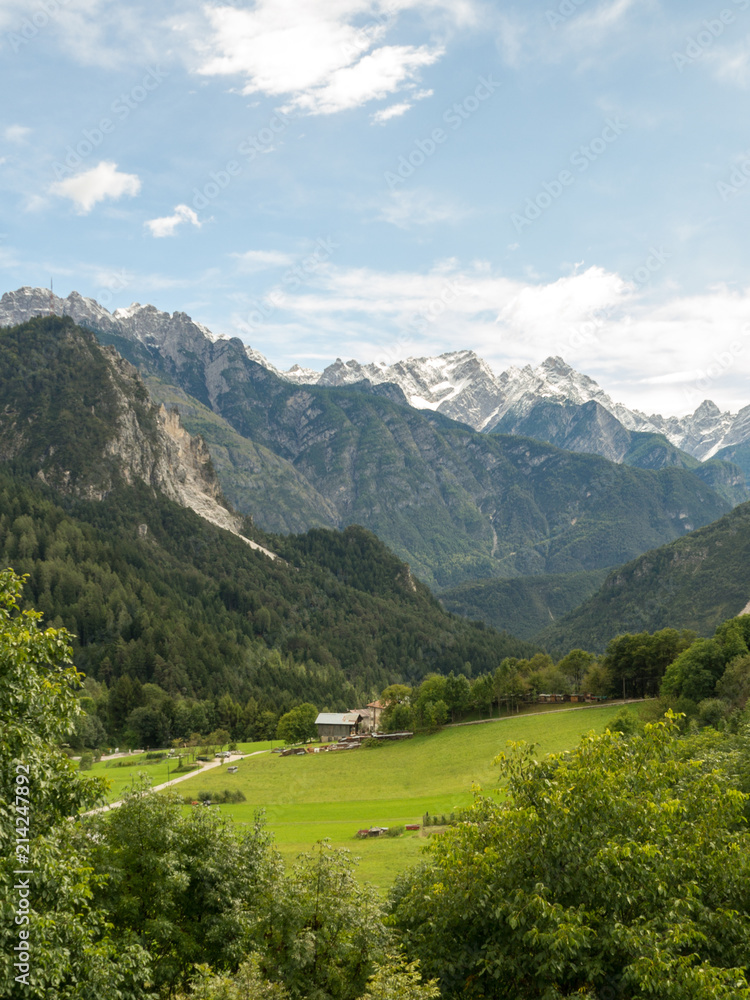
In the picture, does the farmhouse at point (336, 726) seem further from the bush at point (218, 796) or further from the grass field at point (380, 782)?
the bush at point (218, 796)

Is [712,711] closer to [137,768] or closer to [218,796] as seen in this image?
[218,796]

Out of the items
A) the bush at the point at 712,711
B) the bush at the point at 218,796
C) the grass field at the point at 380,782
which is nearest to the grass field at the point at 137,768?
the bush at the point at 218,796

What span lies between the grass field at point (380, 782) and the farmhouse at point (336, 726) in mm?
30349

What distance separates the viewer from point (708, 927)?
23594 millimetres

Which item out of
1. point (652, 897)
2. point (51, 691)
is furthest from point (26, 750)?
point (652, 897)

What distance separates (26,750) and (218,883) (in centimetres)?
1430

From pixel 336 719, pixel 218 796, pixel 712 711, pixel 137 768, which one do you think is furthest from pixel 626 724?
pixel 336 719

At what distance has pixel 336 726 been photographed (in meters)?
166

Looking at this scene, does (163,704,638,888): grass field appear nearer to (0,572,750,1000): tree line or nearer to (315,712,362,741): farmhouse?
(0,572,750,1000): tree line

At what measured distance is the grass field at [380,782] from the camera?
67.4 meters

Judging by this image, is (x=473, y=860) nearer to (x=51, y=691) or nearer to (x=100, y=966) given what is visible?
A: (x=100, y=966)

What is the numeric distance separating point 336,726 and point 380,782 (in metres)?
66.2

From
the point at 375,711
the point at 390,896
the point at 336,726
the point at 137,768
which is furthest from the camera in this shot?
the point at 375,711

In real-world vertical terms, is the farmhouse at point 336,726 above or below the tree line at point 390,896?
below
